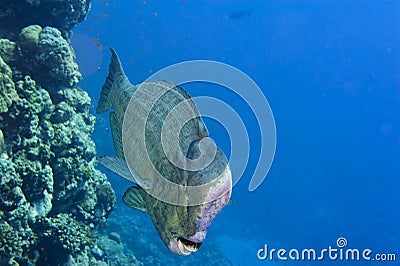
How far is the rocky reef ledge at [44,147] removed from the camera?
16.1ft

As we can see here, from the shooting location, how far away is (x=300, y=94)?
254 feet

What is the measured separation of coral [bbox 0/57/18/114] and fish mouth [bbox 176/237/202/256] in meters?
4.23

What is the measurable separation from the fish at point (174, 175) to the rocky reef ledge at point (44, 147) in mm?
3572

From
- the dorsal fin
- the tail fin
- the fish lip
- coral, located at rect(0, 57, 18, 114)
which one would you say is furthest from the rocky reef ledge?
the fish lip

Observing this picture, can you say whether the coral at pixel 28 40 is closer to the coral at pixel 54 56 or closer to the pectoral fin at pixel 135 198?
the coral at pixel 54 56

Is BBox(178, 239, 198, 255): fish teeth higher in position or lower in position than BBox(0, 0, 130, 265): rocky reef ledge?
lower

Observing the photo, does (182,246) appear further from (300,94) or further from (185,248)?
(300,94)

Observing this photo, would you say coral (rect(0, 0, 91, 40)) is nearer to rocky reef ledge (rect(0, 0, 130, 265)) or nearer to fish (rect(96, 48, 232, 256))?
rocky reef ledge (rect(0, 0, 130, 265))

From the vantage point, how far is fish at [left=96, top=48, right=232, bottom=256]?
1312 mm

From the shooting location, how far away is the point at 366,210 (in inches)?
1462

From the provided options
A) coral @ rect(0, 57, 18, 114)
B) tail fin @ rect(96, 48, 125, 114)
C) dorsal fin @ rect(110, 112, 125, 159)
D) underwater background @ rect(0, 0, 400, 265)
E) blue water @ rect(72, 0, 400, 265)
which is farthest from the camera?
blue water @ rect(72, 0, 400, 265)

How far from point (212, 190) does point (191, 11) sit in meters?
87.1

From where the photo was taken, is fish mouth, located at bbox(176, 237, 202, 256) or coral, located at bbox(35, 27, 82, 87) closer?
fish mouth, located at bbox(176, 237, 202, 256)

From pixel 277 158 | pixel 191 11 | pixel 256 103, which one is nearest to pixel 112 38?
pixel 191 11
